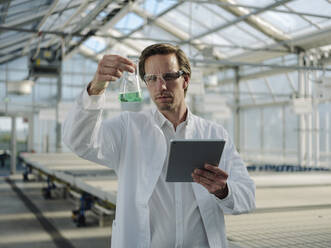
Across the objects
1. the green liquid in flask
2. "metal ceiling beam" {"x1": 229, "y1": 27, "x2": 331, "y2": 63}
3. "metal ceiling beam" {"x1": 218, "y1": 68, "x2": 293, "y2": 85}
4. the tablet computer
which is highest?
"metal ceiling beam" {"x1": 229, "y1": 27, "x2": 331, "y2": 63}

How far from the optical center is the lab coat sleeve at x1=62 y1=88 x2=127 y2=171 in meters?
1.55

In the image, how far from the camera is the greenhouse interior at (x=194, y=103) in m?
4.90

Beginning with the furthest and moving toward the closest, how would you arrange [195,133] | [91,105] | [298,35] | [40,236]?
[298,35]
[40,236]
[195,133]
[91,105]

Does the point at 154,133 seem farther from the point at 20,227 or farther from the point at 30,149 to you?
the point at 30,149

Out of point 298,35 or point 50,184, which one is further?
point 298,35

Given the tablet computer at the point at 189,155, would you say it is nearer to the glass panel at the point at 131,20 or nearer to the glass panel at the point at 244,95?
the glass panel at the point at 131,20

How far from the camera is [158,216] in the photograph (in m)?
1.73

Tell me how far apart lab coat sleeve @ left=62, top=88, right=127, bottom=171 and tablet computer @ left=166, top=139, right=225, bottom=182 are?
31 centimetres

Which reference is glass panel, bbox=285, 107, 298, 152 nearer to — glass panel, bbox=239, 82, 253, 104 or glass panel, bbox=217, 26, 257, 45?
glass panel, bbox=239, 82, 253, 104

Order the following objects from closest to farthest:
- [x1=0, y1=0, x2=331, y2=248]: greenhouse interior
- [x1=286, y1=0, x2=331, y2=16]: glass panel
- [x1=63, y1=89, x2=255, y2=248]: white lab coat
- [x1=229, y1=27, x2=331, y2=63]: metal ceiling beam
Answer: [x1=63, y1=89, x2=255, y2=248]: white lab coat
[x1=0, y1=0, x2=331, y2=248]: greenhouse interior
[x1=286, y1=0, x2=331, y2=16]: glass panel
[x1=229, y1=27, x2=331, y2=63]: metal ceiling beam

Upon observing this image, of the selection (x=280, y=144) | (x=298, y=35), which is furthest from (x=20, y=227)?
(x=280, y=144)

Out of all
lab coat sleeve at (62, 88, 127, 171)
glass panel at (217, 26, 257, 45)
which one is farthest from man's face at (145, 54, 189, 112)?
glass panel at (217, 26, 257, 45)

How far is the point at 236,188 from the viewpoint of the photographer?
1725 millimetres

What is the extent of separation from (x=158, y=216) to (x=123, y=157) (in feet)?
0.97
